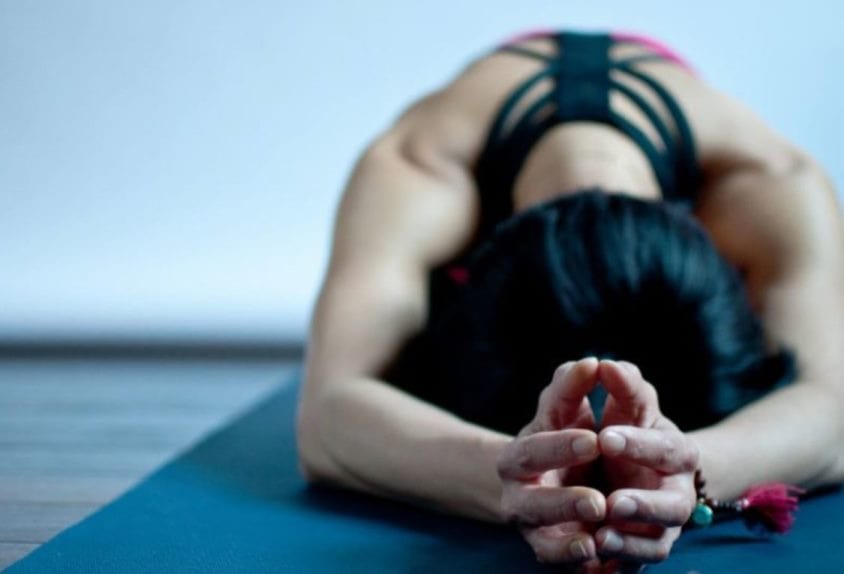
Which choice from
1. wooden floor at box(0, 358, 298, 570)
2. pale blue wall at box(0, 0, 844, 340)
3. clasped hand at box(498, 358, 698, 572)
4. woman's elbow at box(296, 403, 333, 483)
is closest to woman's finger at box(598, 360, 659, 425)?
clasped hand at box(498, 358, 698, 572)

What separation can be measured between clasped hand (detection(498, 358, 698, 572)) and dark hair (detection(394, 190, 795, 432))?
14cm

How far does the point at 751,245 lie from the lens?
1322 millimetres

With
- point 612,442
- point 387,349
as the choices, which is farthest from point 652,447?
point 387,349

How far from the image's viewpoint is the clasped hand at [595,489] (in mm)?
782

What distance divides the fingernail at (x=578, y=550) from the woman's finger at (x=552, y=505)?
2 centimetres

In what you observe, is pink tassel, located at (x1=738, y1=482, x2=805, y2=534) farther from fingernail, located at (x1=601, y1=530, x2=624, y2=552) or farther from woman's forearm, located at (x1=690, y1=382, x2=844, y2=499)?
fingernail, located at (x1=601, y1=530, x2=624, y2=552)

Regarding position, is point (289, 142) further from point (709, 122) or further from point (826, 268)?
point (826, 268)

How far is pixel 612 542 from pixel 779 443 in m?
0.34

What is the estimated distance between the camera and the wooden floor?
127 cm

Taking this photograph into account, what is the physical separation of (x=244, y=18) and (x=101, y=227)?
57cm

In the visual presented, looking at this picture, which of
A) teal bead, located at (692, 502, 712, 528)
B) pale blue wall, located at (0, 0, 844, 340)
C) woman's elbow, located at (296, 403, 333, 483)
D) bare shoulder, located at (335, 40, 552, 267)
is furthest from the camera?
pale blue wall, located at (0, 0, 844, 340)

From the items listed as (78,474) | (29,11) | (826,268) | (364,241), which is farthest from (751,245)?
(29,11)

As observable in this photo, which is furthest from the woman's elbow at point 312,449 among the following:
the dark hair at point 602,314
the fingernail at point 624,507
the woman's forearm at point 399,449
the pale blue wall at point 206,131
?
the pale blue wall at point 206,131

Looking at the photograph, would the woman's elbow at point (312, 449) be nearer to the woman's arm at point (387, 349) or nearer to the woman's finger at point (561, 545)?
the woman's arm at point (387, 349)
